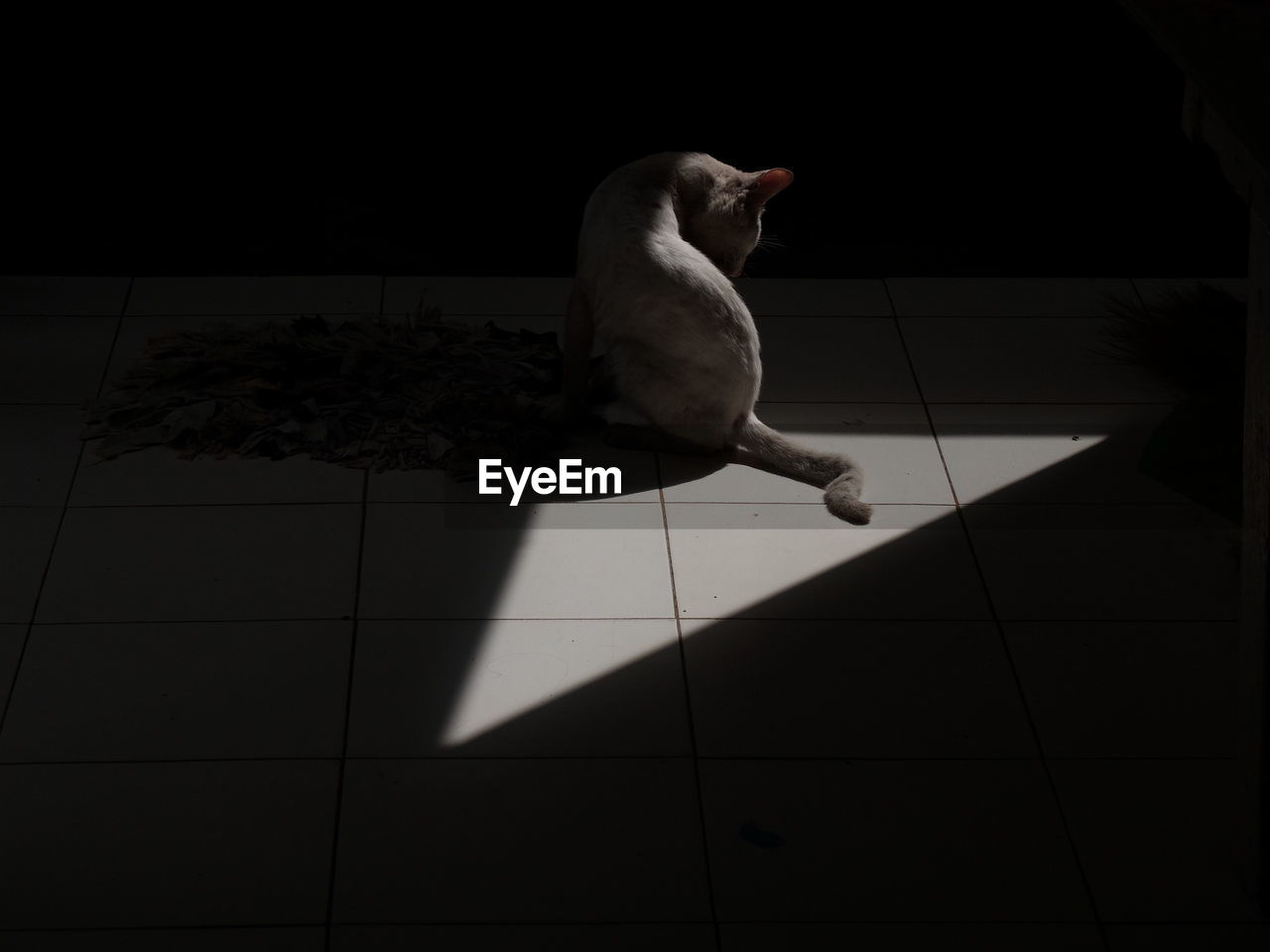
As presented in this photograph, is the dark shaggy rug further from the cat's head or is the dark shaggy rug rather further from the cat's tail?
the cat's head

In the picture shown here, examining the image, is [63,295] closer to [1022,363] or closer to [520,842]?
[520,842]

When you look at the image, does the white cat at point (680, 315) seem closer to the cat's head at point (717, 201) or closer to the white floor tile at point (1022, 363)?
the cat's head at point (717, 201)

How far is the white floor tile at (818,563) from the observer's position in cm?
292

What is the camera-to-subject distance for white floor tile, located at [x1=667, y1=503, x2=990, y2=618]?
115 inches

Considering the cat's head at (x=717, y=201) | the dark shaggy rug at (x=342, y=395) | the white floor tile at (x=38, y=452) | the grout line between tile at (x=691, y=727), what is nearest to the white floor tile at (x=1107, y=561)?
the grout line between tile at (x=691, y=727)

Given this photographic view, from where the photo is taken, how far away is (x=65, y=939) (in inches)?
81.0

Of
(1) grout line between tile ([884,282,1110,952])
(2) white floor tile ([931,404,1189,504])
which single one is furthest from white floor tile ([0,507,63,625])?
(2) white floor tile ([931,404,1189,504])

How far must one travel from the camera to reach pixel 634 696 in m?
2.63

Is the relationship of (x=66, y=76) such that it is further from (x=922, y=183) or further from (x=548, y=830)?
(x=548, y=830)

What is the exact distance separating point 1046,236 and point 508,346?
1.79m

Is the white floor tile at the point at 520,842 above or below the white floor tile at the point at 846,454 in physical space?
above

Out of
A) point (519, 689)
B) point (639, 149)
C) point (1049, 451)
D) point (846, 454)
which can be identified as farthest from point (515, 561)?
point (639, 149)

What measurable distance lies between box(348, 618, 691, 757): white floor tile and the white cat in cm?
70

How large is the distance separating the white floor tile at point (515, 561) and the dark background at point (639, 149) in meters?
1.44
